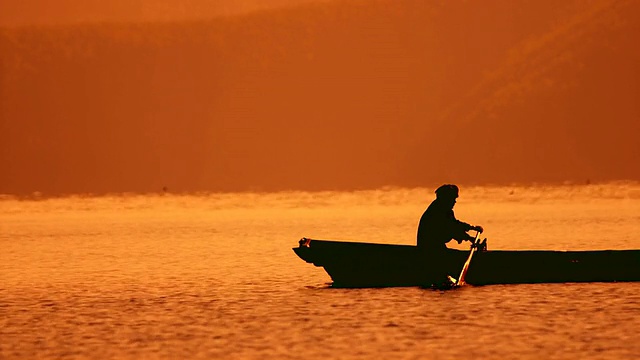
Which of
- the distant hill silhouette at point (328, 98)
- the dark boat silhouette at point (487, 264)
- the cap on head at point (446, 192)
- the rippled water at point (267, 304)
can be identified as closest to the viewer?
the rippled water at point (267, 304)

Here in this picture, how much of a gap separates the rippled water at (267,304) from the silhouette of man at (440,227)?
628 mm

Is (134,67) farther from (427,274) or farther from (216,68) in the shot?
(427,274)

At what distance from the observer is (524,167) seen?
71688 millimetres

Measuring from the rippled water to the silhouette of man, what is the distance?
24.7 inches

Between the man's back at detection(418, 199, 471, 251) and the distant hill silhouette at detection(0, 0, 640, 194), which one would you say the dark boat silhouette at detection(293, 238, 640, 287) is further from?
the distant hill silhouette at detection(0, 0, 640, 194)

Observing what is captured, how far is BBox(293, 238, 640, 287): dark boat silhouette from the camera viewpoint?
1734cm

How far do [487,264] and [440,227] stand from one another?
3.25 ft

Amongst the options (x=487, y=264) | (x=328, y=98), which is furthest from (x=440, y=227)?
(x=328, y=98)

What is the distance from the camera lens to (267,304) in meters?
17.7

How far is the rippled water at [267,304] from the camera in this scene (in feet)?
44.8

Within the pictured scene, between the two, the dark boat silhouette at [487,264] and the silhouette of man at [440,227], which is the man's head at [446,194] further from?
the dark boat silhouette at [487,264]

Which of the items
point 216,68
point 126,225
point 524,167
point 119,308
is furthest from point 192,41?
point 119,308

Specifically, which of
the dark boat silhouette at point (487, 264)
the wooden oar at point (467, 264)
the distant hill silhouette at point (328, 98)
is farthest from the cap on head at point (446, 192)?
the distant hill silhouette at point (328, 98)

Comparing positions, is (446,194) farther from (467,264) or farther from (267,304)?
(267,304)
